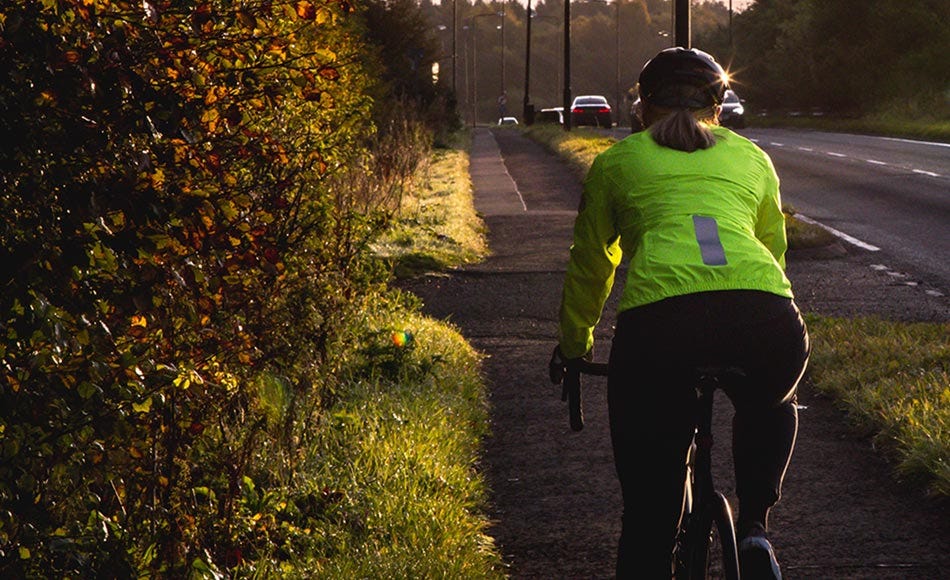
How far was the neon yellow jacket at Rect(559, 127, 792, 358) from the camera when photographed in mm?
3363

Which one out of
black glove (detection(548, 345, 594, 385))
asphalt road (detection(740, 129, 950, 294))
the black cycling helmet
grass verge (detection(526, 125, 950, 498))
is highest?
the black cycling helmet

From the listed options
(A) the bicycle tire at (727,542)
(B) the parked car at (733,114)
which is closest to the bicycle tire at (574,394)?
(A) the bicycle tire at (727,542)

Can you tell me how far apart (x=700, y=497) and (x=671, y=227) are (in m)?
0.69

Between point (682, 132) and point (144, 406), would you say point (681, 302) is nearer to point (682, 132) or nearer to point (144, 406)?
point (682, 132)

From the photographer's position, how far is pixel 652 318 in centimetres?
336

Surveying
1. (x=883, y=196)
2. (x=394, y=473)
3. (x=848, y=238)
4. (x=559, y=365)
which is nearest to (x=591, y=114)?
(x=883, y=196)

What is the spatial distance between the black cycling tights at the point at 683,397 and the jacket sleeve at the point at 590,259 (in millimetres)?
150

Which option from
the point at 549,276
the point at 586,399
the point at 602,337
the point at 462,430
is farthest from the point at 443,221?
the point at 462,430

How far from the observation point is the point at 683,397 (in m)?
3.40

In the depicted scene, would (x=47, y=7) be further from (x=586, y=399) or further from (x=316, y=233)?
(x=586, y=399)

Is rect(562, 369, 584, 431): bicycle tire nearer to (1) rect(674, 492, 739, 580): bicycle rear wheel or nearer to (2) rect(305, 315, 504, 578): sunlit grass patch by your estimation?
(1) rect(674, 492, 739, 580): bicycle rear wheel

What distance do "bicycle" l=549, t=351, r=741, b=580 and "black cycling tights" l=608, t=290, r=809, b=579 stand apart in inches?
1.4

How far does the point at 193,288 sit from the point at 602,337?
753cm

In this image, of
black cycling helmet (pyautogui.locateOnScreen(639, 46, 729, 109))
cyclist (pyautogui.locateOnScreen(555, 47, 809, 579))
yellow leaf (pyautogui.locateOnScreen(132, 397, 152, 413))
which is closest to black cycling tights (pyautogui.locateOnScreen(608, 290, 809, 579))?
cyclist (pyautogui.locateOnScreen(555, 47, 809, 579))
